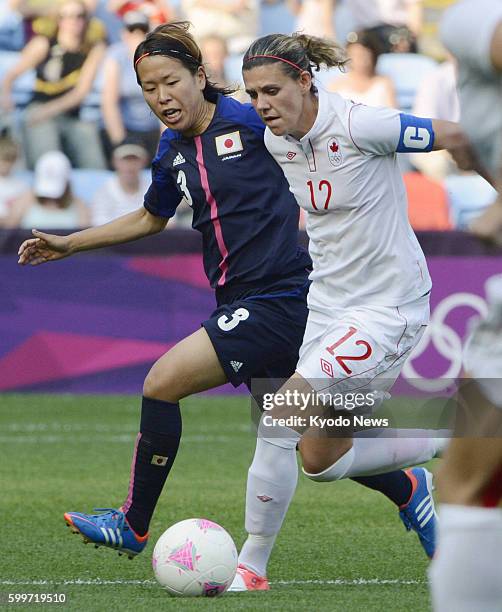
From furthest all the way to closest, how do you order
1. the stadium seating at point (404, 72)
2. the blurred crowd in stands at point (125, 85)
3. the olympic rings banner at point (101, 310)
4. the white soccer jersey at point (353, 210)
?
the stadium seating at point (404, 72) < the blurred crowd in stands at point (125, 85) < the olympic rings banner at point (101, 310) < the white soccer jersey at point (353, 210)

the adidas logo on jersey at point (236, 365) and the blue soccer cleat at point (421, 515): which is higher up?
the adidas logo on jersey at point (236, 365)

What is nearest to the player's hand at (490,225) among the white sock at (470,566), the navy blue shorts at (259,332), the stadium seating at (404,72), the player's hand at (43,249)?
the white sock at (470,566)

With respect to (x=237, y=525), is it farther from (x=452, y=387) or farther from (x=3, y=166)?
(x=3, y=166)

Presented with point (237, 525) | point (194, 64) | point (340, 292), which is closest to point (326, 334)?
point (340, 292)

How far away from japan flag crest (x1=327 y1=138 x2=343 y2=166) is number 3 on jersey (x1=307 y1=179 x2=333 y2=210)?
81 millimetres

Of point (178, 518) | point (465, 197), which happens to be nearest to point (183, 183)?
point (178, 518)

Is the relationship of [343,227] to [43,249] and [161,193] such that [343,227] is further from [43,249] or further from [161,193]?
[43,249]

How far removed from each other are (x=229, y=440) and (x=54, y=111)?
535cm

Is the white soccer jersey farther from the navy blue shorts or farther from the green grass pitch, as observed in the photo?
the green grass pitch

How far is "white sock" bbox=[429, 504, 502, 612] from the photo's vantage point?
9.07 ft

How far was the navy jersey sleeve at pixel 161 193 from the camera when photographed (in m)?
5.34

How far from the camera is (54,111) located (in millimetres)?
13078

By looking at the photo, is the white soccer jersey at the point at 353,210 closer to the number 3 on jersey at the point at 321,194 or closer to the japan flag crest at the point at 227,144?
the number 3 on jersey at the point at 321,194

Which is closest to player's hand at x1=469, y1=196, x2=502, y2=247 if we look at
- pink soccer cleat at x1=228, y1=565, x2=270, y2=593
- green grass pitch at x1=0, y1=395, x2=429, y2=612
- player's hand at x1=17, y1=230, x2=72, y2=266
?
green grass pitch at x1=0, y1=395, x2=429, y2=612
